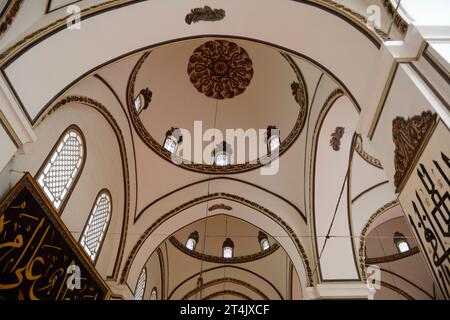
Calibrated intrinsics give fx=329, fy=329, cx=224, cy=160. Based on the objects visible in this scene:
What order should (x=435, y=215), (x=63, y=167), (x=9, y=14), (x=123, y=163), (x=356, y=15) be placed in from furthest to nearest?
(x=123, y=163)
(x=63, y=167)
(x=356, y=15)
(x=9, y=14)
(x=435, y=215)

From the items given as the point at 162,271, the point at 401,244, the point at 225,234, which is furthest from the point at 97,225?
the point at 401,244

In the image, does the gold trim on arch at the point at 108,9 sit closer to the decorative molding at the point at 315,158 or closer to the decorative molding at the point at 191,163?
the decorative molding at the point at 315,158

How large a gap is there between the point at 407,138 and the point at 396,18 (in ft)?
3.92

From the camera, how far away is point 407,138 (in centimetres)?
282

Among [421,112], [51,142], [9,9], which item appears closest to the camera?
[421,112]

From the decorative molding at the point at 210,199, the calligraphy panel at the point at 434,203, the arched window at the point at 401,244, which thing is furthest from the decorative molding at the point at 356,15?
the arched window at the point at 401,244

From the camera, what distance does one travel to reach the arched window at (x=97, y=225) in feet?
20.9

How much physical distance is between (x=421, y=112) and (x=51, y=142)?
497 cm

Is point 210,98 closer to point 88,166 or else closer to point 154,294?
point 88,166

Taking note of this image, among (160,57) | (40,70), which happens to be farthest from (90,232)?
(160,57)

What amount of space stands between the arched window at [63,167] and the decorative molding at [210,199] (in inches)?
99.9

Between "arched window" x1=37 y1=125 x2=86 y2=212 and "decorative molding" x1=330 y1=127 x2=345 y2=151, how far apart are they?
4.86 m
